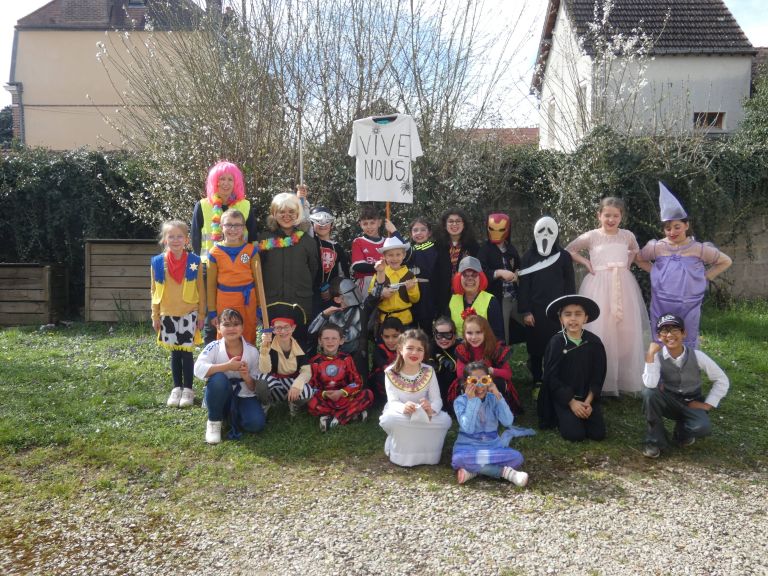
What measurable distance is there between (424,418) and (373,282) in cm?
152

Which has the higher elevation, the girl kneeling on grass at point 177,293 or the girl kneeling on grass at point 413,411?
the girl kneeling on grass at point 177,293

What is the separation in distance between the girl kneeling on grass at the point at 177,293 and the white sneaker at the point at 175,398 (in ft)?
1.38

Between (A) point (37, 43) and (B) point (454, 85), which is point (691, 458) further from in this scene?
(A) point (37, 43)

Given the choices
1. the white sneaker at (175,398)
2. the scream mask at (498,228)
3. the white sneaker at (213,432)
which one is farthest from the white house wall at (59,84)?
the white sneaker at (213,432)

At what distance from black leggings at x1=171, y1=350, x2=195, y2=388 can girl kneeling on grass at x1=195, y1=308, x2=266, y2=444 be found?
0.64m

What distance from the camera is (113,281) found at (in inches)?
366

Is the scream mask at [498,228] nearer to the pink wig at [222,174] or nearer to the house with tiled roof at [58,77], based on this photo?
the pink wig at [222,174]

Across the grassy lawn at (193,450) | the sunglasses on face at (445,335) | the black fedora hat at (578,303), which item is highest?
the black fedora hat at (578,303)

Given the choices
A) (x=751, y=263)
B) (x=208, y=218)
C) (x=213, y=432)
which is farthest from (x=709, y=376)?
(x=751, y=263)

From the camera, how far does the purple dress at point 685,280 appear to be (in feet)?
17.0

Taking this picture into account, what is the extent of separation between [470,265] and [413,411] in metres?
1.50

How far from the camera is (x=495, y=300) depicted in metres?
5.25

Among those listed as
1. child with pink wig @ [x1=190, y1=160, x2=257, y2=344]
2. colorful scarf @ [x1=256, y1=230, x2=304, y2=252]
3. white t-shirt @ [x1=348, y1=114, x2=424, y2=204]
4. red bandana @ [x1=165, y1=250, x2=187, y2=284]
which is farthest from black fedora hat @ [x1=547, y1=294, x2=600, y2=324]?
red bandana @ [x1=165, y1=250, x2=187, y2=284]

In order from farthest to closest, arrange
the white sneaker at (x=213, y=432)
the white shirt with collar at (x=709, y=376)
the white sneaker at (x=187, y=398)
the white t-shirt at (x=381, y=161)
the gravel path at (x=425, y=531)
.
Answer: the white t-shirt at (x=381, y=161)
the white sneaker at (x=187, y=398)
the white sneaker at (x=213, y=432)
the white shirt with collar at (x=709, y=376)
the gravel path at (x=425, y=531)
